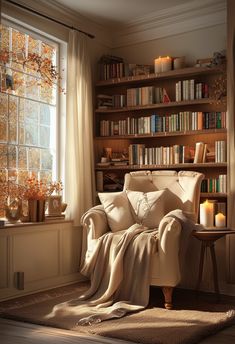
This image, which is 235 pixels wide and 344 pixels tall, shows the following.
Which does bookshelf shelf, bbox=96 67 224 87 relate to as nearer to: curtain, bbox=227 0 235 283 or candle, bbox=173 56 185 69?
candle, bbox=173 56 185 69

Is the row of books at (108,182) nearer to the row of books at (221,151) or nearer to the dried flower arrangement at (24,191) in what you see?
the dried flower arrangement at (24,191)

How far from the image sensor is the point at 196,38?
561cm

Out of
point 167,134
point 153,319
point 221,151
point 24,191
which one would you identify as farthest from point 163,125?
point 153,319

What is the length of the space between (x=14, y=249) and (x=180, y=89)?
98.8 inches

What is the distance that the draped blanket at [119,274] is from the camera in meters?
4.09

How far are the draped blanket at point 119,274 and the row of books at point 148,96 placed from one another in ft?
5.59

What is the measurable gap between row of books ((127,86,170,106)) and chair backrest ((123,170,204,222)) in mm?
884

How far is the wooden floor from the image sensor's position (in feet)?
10.8

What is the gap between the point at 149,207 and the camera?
482 cm

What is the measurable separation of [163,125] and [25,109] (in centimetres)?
157

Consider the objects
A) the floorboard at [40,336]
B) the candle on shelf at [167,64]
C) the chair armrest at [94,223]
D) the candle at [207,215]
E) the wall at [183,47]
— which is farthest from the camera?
the candle on shelf at [167,64]

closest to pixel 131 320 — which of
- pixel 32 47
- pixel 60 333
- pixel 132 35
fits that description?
pixel 60 333

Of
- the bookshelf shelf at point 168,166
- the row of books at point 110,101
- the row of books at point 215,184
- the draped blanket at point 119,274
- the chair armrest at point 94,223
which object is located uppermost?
the row of books at point 110,101

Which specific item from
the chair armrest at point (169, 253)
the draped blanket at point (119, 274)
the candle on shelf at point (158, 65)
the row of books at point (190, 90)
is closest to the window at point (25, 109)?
the candle on shelf at point (158, 65)
